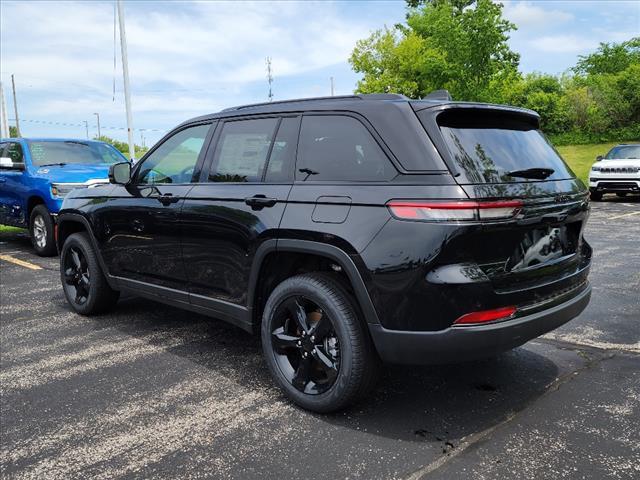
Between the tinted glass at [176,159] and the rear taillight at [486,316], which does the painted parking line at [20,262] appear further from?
the rear taillight at [486,316]

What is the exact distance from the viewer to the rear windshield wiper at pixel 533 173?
299 cm

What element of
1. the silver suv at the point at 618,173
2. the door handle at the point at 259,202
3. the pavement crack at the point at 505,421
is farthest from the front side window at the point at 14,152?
the silver suv at the point at 618,173

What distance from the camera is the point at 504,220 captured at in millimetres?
2727

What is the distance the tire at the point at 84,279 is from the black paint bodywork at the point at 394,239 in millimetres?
1457

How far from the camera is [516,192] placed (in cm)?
285

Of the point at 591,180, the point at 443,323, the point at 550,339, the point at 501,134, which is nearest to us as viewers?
the point at 443,323

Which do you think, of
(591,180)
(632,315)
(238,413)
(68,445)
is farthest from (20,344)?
(591,180)

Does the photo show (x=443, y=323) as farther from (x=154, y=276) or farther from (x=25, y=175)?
(x=25, y=175)

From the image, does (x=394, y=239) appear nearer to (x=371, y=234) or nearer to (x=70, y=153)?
(x=371, y=234)

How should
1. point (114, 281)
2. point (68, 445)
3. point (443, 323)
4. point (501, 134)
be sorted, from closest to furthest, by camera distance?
point (443, 323) < point (68, 445) < point (501, 134) < point (114, 281)

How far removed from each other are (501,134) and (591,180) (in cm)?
1530

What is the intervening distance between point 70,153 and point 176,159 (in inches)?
237

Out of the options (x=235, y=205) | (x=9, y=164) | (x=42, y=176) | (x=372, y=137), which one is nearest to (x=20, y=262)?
(x=42, y=176)

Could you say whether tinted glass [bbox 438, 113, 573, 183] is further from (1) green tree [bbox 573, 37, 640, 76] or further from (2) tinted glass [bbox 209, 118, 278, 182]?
(1) green tree [bbox 573, 37, 640, 76]
